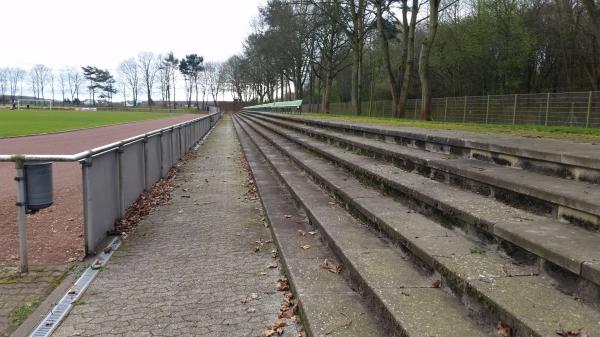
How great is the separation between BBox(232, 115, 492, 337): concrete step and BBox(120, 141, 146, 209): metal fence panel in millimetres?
2906

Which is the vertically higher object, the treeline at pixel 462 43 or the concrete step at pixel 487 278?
the treeline at pixel 462 43

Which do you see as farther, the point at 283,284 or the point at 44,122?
the point at 44,122

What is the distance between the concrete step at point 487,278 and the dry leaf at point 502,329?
0.03 meters

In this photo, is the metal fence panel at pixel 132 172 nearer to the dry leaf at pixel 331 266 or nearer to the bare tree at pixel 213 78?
the dry leaf at pixel 331 266

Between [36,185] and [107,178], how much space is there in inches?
46.1

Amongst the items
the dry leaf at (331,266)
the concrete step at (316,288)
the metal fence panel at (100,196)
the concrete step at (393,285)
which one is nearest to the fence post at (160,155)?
the metal fence panel at (100,196)

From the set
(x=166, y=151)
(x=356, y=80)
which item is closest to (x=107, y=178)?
(x=166, y=151)

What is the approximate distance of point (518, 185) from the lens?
3.73 meters

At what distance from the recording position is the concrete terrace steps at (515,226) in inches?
102

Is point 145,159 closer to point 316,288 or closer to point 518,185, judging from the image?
point 316,288

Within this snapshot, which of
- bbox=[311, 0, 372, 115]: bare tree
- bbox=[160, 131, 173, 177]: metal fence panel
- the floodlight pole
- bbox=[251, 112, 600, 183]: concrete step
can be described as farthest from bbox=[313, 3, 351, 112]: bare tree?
the floodlight pole

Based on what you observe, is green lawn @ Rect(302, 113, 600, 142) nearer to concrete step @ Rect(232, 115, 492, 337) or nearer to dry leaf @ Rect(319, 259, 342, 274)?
concrete step @ Rect(232, 115, 492, 337)

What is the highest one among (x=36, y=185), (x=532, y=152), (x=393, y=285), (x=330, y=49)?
(x=330, y=49)

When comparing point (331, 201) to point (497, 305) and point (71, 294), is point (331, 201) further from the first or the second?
point (497, 305)
